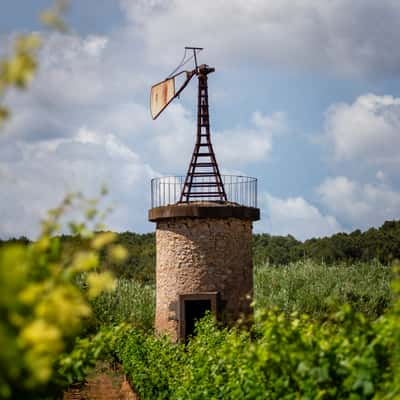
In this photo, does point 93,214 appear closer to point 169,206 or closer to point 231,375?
point 231,375

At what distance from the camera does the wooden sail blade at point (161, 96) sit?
16.3 metres

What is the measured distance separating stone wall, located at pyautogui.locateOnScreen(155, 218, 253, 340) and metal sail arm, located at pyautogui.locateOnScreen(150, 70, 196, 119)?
2.60 meters

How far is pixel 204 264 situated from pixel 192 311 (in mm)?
1424

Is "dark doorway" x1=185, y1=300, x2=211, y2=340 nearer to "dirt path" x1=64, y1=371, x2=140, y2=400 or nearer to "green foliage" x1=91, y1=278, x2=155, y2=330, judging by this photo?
"dirt path" x1=64, y1=371, x2=140, y2=400

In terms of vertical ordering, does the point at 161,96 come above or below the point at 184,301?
above

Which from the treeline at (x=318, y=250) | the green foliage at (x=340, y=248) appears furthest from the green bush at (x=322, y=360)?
the green foliage at (x=340, y=248)

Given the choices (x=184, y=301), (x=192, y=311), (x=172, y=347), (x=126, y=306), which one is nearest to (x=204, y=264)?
(x=184, y=301)

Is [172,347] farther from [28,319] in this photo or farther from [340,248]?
[340,248]

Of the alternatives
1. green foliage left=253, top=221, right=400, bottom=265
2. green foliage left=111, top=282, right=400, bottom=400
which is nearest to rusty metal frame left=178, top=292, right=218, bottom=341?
green foliage left=111, top=282, right=400, bottom=400

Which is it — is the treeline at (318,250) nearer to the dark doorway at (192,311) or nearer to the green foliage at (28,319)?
the dark doorway at (192,311)

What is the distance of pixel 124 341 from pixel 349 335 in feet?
41.8

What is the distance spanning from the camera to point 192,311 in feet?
52.2

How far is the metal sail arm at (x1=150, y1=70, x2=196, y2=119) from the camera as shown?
16.1m

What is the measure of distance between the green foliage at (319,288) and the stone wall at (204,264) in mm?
8469
